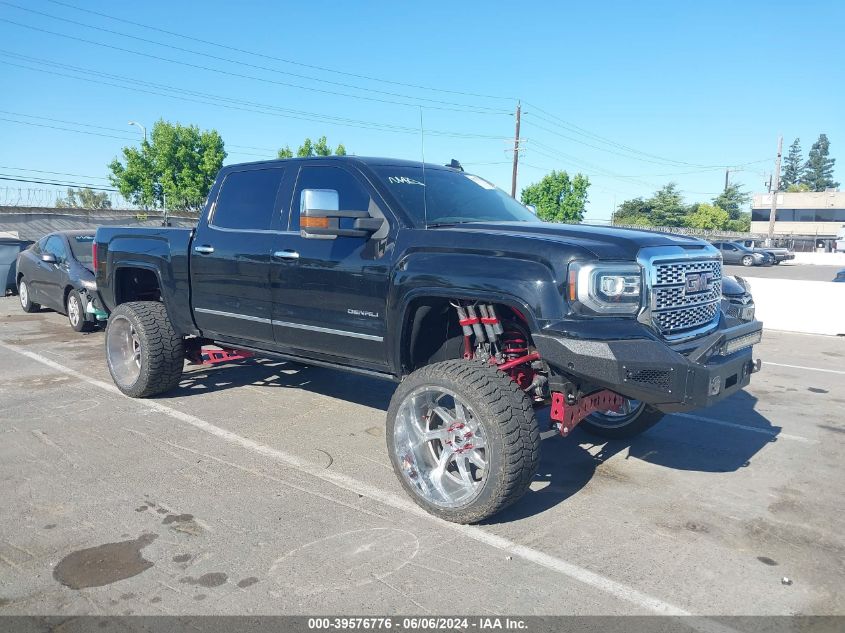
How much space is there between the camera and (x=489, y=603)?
2949 mm

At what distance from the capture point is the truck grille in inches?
144

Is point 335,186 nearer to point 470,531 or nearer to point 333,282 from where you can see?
point 333,282

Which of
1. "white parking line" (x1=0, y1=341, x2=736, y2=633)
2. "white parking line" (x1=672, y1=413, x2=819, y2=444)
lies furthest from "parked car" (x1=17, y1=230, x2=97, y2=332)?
"white parking line" (x1=672, y1=413, x2=819, y2=444)

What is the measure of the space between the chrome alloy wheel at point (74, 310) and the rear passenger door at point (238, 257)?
5.55m

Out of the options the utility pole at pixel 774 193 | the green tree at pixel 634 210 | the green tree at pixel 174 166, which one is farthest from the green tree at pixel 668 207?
the green tree at pixel 174 166

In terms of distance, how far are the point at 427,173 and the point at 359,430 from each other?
2118 mm

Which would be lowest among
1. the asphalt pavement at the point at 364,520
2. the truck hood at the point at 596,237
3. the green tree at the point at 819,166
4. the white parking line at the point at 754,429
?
the asphalt pavement at the point at 364,520

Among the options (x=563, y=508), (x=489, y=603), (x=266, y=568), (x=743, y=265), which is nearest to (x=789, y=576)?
(x=563, y=508)

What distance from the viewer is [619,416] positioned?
524cm

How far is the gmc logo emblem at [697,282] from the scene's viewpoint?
3.83 metres

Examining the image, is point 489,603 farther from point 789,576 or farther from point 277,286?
point 277,286

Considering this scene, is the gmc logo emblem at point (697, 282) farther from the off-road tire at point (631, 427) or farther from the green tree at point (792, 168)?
the green tree at point (792, 168)

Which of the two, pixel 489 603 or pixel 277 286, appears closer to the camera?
pixel 489 603

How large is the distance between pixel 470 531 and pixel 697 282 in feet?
6.41
